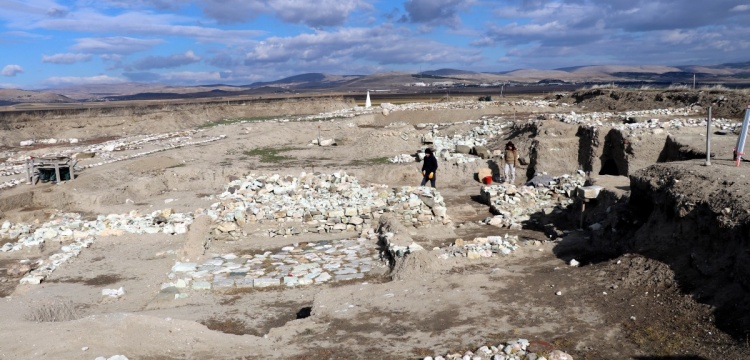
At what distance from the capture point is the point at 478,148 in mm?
19406

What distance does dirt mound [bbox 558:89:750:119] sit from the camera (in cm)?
1852

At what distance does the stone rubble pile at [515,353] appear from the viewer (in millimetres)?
5160

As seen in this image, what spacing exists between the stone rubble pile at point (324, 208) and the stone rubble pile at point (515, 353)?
22.0 feet

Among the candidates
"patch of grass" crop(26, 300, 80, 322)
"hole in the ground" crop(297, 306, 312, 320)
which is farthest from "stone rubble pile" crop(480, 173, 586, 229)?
"patch of grass" crop(26, 300, 80, 322)

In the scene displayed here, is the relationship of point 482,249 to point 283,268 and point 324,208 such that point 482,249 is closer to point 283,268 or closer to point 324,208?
point 283,268

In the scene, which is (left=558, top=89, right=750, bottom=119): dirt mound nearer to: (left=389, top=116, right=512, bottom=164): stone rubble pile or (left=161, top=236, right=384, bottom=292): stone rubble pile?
(left=389, top=116, right=512, bottom=164): stone rubble pile

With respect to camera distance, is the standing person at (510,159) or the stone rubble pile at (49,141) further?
the stone rubble pile at (49,141)

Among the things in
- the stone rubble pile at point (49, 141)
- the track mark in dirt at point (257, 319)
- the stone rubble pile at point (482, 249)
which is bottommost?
the track mark in dirt at point (257, 319)

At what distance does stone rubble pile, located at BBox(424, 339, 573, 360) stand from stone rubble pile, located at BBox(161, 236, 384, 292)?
406 cm

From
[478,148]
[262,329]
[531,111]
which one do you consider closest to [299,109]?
[531,111]

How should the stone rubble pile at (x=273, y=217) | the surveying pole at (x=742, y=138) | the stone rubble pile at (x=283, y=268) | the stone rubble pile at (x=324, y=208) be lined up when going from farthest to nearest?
the stone rubble pile at (x=324, y=208) < the stone rubble pile at (x=273, y=217) < the stone rubble pile at (x=283, y=268) < the surveying pole at (x=742, y=138)

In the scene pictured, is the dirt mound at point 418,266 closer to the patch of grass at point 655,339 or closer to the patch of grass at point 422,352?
the patch of grass at point 422,352

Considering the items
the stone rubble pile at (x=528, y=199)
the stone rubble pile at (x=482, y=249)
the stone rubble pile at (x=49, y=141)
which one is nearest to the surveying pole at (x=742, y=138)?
the stone rubble pile at (x=482, y=249)

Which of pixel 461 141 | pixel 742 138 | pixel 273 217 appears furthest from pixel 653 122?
pixel 273 217
